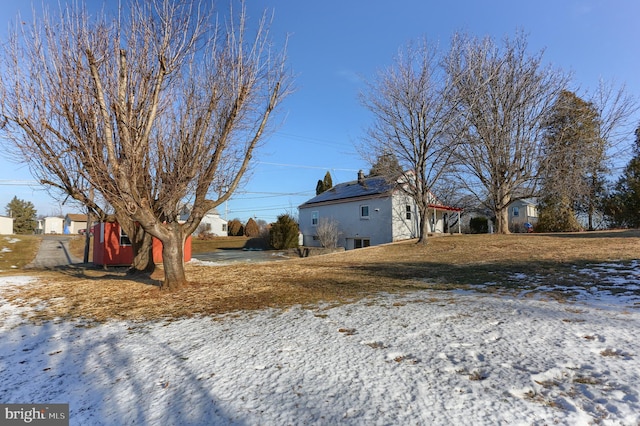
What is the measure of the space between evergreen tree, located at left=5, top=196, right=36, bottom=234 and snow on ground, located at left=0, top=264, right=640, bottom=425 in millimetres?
69420

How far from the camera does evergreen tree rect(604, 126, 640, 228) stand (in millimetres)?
22875

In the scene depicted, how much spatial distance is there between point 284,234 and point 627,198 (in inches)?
985

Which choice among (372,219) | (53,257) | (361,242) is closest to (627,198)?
(372,219)

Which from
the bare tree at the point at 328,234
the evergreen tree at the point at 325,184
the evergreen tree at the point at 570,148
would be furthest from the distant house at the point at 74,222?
the evergreen tree at the point at 570,148

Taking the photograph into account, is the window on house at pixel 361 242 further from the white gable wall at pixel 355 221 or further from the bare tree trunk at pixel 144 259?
the bare tree trunk at pixel 144 259

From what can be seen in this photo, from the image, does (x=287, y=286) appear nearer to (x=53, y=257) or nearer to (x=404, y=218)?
(x=404, y=218)

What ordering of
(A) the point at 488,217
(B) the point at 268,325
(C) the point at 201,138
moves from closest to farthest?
(B) the point at 268,325 → (C) the point at 201,138 → (A) the point at 488,217

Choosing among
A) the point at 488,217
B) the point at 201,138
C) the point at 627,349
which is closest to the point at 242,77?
the point at 201,138

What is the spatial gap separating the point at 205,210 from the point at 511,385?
6.43 metres

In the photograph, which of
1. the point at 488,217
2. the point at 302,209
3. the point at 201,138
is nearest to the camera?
the point at 201,138

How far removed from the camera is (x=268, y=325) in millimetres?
4367

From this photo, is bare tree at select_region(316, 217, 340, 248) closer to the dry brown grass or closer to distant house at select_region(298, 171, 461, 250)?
distant house at select_region(298, 171, 461, 250)

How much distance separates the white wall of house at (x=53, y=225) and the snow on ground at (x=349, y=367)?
80567 millimetres

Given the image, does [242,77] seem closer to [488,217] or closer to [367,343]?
[367,343]
